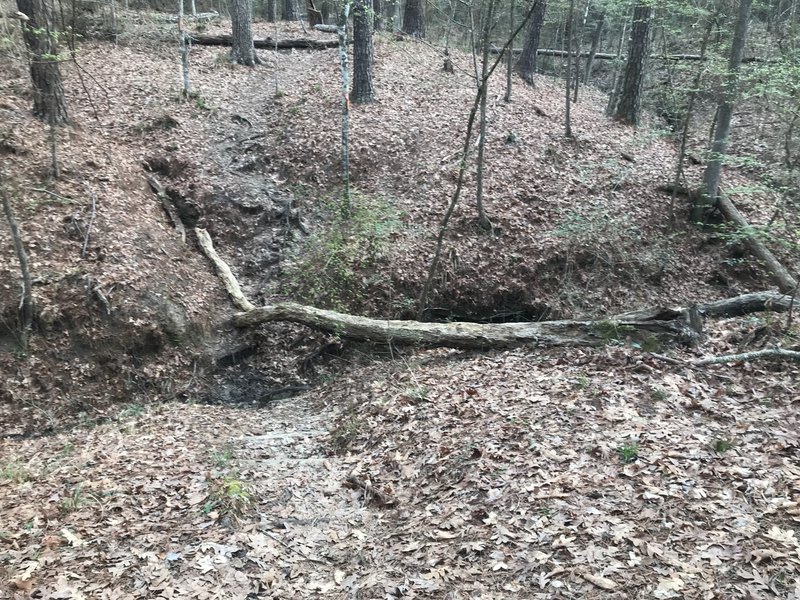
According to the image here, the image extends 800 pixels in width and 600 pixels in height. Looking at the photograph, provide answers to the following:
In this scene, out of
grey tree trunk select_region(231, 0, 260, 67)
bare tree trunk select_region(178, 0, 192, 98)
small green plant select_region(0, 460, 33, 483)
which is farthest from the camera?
grey tree trunk select_region(231, 0, 260, 67)

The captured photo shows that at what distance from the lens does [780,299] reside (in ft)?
27.4

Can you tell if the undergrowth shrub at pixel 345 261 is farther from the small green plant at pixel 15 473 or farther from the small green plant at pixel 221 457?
the small green plant at pixel 15 473

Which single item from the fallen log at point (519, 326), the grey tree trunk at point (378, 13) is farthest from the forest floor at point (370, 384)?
the grey tree trunk at point (378, 13)

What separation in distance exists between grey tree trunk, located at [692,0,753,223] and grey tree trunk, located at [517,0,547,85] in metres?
8.75

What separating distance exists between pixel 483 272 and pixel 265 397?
510cm

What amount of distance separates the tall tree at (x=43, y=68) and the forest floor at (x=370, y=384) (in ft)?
1.96

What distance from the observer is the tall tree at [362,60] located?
14250 millimetres

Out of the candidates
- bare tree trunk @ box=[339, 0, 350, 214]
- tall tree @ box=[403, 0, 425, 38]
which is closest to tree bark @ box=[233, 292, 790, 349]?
bare tree trunk @ box=[339, 0, 350, 214]

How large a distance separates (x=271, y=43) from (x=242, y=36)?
2019mm

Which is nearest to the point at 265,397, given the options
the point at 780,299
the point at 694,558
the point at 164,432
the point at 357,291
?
the point at 164,432

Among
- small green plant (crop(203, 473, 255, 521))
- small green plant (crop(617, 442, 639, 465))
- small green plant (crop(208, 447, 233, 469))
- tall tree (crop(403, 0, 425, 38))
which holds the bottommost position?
small green plant (crop(208, 447, 233, 469))

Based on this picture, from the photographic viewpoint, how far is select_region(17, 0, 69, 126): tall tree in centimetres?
937

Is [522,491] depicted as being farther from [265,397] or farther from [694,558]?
[265,397]

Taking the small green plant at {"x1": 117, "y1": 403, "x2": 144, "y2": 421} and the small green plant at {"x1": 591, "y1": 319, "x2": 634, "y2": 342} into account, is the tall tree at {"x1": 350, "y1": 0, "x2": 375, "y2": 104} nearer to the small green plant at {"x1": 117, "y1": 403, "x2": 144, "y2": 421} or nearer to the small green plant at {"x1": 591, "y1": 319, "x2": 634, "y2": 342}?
the small green plant at {"x1": 591, "y1": 319, "x2": 634, "y2": 342}
